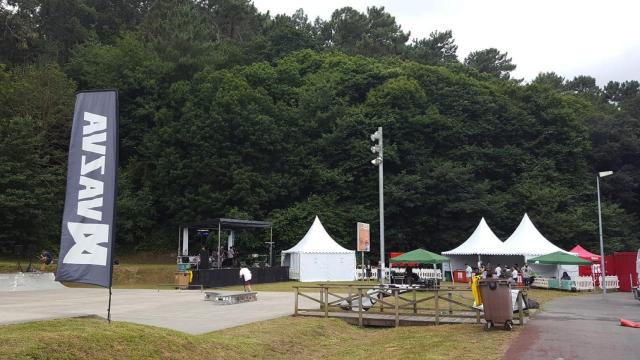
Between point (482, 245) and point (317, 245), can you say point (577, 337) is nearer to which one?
point (482, 245)

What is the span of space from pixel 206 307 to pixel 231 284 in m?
12.8

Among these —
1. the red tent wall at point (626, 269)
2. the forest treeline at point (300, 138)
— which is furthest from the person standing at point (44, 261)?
the red tent wall at point (626, 269)

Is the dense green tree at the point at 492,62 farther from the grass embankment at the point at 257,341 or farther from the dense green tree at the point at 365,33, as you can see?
the grass embankment at the point at 257,341

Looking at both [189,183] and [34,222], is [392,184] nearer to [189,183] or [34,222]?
[189,183]

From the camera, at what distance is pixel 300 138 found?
5706 centimetres

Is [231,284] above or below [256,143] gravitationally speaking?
below

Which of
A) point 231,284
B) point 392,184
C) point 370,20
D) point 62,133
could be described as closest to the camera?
point 231,284

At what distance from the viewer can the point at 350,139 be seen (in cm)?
5697

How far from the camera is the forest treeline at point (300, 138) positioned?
1982 inches

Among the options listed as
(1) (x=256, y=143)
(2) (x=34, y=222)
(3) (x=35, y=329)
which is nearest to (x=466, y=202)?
(1) (x=256, y=143)

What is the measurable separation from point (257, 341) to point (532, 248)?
93.4 ft

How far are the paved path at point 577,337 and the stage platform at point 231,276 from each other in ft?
57.0

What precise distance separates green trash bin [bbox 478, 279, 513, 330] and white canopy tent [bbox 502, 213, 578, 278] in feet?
76.0

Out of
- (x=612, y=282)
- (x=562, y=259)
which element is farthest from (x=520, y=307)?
(x=612, y=282)
